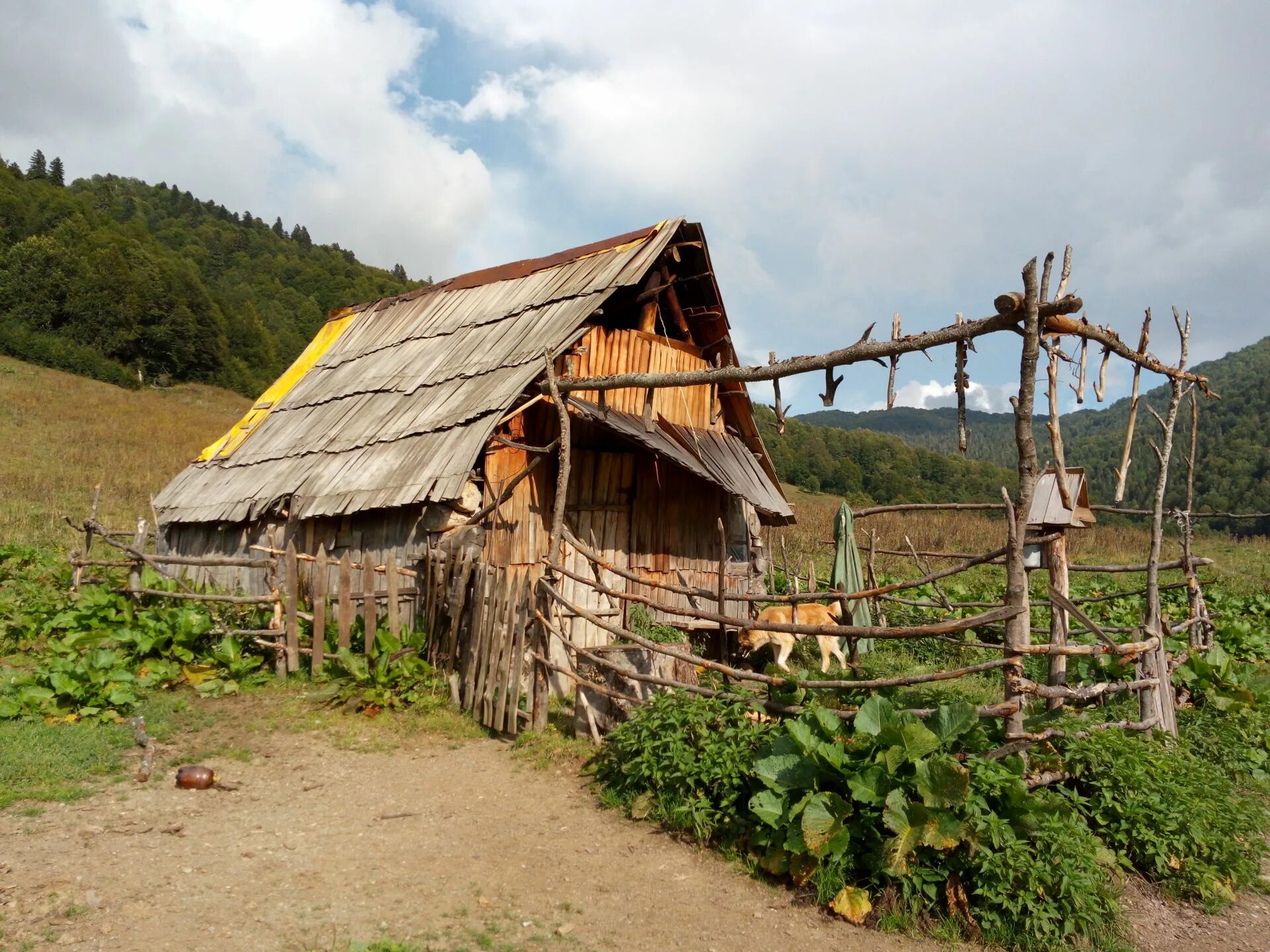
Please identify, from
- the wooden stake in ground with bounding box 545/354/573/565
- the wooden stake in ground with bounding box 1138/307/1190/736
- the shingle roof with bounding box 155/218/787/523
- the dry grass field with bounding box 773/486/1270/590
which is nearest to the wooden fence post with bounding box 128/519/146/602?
the shingle roof with bounding box 155/218/787/523

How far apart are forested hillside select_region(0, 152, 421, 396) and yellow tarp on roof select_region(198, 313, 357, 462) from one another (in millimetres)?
33729

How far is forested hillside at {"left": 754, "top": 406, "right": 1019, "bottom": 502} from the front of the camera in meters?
48.7

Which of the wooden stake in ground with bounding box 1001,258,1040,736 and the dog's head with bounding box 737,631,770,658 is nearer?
the wooden stake in ground with bounding box 1001,258,1040,736

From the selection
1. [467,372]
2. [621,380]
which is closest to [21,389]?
[467,372]

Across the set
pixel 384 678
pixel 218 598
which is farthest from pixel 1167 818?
pixel 218 598

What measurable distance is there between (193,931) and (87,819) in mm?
1985

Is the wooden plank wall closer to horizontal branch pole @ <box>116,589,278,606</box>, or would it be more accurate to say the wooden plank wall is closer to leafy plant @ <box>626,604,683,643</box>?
leafy plant @ <box>626,604,683,643</box>

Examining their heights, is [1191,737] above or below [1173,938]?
above

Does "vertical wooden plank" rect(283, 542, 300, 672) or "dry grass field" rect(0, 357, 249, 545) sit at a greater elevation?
"dry grass field" rect(0, 357, 249, 545)

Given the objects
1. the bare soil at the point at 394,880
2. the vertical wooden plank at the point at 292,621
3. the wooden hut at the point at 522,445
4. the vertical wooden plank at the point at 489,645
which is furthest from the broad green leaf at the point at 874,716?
the vertical wooden plank at the point at 292,621

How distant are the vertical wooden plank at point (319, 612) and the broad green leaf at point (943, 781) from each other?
265 inches

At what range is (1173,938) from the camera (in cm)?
448

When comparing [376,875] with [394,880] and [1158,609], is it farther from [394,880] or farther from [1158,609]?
[1158,609]

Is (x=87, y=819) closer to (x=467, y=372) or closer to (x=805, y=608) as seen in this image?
(x=467, y=372)
